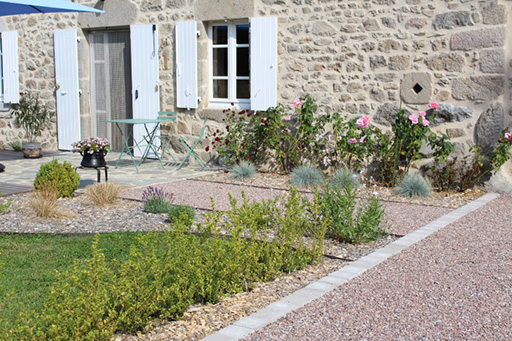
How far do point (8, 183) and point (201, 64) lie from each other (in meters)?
3.22

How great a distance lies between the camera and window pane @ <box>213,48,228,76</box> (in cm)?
878

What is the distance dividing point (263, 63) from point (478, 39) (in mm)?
2817

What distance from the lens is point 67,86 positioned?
10.0 m

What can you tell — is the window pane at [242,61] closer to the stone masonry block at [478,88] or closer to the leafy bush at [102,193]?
the stone masonry block at [478,88]

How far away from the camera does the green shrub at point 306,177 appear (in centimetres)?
702

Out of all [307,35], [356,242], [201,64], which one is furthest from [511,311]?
[201,64]

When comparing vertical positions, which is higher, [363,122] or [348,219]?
[363,122]

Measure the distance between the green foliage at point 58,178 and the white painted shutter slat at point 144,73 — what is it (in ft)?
9.65

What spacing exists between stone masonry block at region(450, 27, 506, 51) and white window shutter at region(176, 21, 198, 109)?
369cm

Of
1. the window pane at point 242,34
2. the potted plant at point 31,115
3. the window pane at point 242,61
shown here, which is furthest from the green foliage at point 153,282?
the potted plant at point 31,115

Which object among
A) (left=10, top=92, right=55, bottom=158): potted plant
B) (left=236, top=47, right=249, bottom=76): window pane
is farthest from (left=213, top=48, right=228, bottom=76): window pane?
(left=10, top=92, right=55, bottom=158): potted plant

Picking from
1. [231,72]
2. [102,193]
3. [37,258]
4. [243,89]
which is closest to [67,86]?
[231,72]

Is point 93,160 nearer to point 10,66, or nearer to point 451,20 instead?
point 451,20

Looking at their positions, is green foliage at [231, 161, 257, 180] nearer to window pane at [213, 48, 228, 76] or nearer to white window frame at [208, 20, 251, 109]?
white window frame at [208, 20, 251, 109]
